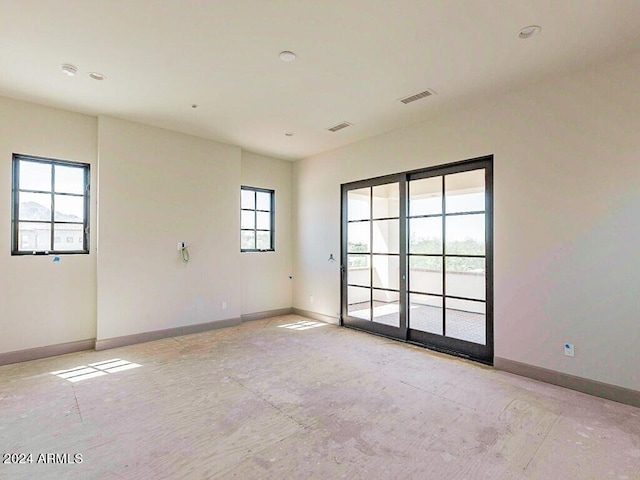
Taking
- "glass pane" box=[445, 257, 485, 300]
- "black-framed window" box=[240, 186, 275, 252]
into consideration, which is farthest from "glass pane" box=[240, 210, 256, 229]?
"glass pane" box=[445, 257, 485, 300]

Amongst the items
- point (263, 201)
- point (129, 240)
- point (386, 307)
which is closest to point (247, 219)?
point (263, 201)

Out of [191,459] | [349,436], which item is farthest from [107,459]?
[349,436]

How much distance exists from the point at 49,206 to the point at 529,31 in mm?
5609

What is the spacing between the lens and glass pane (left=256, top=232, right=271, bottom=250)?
21.1 ft

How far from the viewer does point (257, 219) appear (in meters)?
6.43

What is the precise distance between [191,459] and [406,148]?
4348 mm

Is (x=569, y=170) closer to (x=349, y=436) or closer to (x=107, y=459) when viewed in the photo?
(x=349, y=436)

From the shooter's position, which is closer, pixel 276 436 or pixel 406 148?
pixel 276 436

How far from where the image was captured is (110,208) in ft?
15.1

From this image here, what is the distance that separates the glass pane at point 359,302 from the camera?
5.43 metres

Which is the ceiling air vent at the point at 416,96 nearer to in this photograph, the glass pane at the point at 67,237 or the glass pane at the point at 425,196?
the glass pane at the point at 425,196

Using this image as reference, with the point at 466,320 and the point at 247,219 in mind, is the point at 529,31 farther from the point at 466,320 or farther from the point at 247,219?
the point at 247,219

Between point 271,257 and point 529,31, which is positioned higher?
point 529,31

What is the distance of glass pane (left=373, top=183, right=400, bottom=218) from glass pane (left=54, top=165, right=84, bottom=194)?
4.25 metres
